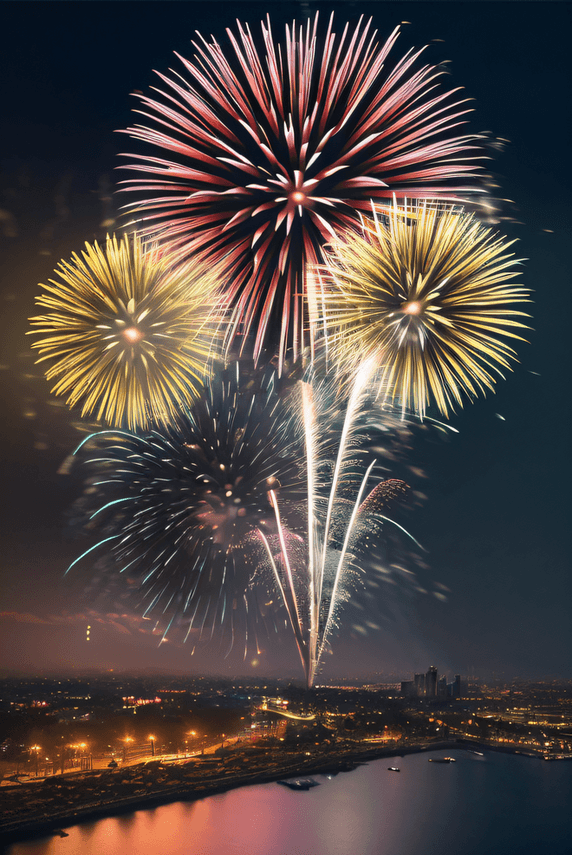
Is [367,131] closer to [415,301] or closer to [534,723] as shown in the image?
[415,301]

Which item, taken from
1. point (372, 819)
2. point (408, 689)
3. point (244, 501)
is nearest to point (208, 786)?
point (372, 819)

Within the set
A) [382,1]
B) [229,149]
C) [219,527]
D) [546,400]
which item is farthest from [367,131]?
[219,527]

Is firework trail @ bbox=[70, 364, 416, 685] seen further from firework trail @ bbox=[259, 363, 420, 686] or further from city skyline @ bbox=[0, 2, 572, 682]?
city skyline @ bbox=[0, 2, 572, 682]

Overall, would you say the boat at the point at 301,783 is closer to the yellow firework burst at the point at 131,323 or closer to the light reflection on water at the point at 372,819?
the light reflection on water at the point at 372,819

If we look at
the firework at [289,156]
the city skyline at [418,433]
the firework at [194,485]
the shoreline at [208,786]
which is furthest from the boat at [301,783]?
the firework at [289,156]

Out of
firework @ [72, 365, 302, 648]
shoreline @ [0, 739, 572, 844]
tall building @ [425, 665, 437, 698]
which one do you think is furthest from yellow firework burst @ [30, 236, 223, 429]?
tall building @ [425, 665, 437, 698]

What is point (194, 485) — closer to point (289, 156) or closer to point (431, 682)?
point (289, 156)
